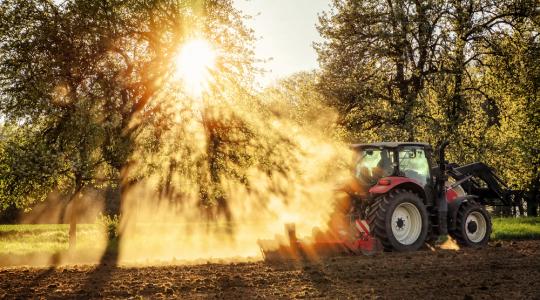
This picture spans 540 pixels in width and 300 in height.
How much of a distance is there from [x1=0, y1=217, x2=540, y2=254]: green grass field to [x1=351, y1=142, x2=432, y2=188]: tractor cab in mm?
4853

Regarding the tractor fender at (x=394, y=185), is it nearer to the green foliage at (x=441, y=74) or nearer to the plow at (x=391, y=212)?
the plow at (x=391, y=212)

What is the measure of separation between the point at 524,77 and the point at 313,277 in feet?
54.4

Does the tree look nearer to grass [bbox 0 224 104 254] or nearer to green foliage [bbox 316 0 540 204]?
grass [bbox 0 224 104 254]

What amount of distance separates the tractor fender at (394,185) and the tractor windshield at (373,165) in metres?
0.40

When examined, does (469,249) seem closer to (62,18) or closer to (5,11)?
(62,18)

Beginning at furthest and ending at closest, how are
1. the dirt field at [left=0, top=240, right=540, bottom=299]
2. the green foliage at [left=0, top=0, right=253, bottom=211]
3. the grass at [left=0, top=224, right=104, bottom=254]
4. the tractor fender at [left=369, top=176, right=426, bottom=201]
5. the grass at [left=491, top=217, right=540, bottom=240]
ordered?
the grass at [left=0, top=224, right=104, bottom=254] < the grass at [left=491, top=217, right=540, bottom=240] < the green foliage at [left=0, top=0, right=253, bottom=211] < the tractor fender at [left=369, top=176, right=426, bottom=201] < the dirt field at [left=0, top=240, right=540, bottom=299]

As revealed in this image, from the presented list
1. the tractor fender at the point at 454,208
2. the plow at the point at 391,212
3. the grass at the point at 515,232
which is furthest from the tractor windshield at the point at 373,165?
the grass at the point at 515,232

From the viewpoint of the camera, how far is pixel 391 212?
1141 centimetres

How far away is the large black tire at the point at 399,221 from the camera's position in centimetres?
1138

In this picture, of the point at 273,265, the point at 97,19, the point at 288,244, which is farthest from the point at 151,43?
the point at 273,265

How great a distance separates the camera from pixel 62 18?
13.3m

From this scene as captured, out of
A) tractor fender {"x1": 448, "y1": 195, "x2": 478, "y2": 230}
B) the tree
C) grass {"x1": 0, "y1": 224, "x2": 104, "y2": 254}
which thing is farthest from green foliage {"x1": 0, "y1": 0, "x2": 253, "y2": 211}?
tractor fender {"x1": 448, "y1": 195, "x2": 478, "y2": 230}

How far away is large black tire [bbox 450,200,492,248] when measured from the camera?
41.4 ft

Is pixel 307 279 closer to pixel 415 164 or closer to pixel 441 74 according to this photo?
pixel 415 164
